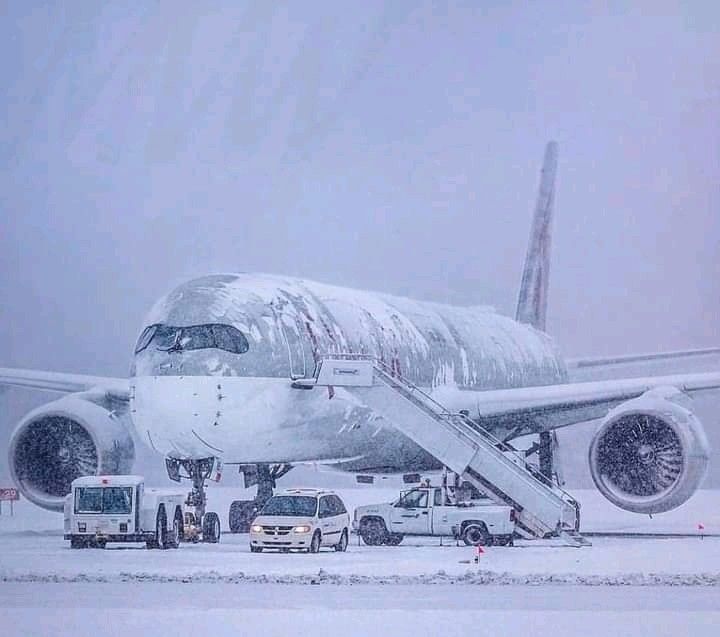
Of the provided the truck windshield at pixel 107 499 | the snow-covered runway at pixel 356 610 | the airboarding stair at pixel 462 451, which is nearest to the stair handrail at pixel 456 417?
the airboarding stair at pixel 462 451

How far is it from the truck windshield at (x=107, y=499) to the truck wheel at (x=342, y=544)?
167 centimetres

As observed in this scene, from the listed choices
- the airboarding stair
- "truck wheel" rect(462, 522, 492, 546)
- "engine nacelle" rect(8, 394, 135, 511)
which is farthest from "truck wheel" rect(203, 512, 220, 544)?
"truck wheel" rect(462, 522, 492, 546)

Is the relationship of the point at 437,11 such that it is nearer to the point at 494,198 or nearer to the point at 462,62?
the point at 462,62

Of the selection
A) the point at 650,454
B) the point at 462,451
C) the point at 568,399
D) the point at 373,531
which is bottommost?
the point at 373,531

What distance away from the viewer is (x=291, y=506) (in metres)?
11.0

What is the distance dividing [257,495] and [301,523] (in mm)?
1242

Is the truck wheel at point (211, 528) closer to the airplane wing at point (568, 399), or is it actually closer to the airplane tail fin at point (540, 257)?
the airplane wing at point (568, 399)

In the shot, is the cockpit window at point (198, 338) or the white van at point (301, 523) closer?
the white van at point (301, 523)

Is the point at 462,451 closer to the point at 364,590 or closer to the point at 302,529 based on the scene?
the point at 302,529

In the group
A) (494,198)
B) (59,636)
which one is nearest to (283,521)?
(59,636)

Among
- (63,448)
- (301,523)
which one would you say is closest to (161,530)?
(301,523)

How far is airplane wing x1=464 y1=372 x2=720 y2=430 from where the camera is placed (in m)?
12.4

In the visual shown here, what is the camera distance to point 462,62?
38.3 feet

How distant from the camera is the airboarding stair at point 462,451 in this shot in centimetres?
1134
